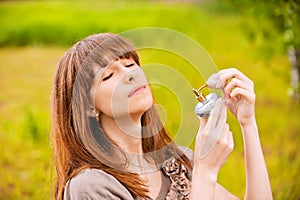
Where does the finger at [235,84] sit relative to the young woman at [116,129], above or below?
above

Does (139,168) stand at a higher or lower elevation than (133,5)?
lower

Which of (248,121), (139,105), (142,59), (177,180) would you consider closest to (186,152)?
(177,180)

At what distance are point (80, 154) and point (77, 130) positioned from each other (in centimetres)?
6

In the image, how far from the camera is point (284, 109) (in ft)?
16.8

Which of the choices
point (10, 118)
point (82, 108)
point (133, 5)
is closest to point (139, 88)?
point (82, 108)

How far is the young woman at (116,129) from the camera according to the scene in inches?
63.0

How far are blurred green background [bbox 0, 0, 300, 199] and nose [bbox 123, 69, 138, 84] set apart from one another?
0.70m

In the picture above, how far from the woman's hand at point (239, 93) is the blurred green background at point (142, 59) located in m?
0.79

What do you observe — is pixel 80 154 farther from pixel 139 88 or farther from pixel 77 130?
pixel 139 88

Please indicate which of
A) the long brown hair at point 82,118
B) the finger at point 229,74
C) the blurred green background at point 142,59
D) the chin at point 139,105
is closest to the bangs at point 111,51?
the long brown hair at point 82,118

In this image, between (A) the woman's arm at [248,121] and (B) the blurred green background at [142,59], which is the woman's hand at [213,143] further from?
(B) the blurred green background at [142,59]

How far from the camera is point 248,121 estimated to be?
1.72 metres

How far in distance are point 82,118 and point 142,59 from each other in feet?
14.1

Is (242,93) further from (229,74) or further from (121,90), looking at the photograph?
(121,90)
